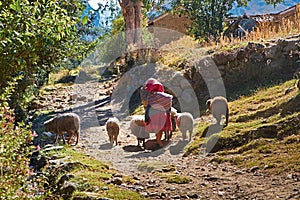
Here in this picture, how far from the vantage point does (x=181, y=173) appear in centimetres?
759

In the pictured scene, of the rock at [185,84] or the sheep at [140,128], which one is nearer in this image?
the sheep at [140,128]

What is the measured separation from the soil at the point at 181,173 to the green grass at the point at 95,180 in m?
0.27

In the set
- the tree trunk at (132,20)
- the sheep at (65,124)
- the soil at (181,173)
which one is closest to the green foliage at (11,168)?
the soil at (181,173)

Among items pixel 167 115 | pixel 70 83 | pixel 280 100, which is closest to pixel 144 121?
pixel 167 115

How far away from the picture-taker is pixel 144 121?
10.7 metres

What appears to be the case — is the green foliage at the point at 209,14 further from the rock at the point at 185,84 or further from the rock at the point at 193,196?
the rock at the point at 193,196

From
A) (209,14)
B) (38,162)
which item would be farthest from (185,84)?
(209,14)

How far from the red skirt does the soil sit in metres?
0.45

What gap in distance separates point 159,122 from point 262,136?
2772mm

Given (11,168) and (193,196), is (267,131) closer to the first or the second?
(193,196)

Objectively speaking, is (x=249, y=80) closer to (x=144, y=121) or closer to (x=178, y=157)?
(x=144, y=121)

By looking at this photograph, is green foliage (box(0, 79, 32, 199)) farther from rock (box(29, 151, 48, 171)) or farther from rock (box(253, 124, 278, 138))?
rock (box(253, 124, 278, 138))

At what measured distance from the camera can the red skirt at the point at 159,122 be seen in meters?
10.3

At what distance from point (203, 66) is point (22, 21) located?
10622 mm
